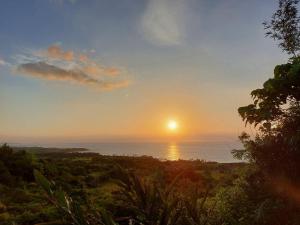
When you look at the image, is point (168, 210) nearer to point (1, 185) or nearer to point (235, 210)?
point (235, 210)

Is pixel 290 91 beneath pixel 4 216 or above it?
above

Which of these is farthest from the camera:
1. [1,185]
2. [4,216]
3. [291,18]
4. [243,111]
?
[1,185]

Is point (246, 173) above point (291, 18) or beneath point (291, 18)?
beneath

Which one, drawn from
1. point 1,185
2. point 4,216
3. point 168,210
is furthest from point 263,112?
point 1,185

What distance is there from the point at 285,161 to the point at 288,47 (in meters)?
5.77

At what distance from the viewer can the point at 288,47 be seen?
16391 millimetres

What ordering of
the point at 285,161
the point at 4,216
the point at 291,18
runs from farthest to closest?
the point at 4,216
the point at 291,18
the point at 285,161

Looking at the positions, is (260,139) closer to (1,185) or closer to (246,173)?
(246,173)

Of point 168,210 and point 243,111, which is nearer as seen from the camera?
point 168,210

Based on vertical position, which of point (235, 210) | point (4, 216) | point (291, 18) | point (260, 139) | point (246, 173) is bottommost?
point (4, 216)

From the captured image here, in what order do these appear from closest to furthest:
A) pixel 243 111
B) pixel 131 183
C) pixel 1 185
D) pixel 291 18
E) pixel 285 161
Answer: pixel 131 183, pixel 285 161, pixel 243 111, pixel 291 18, pixel 1 185

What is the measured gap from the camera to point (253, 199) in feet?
44.1

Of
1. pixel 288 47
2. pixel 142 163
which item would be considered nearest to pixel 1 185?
pixel 142 163

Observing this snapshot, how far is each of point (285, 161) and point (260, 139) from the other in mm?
1482
